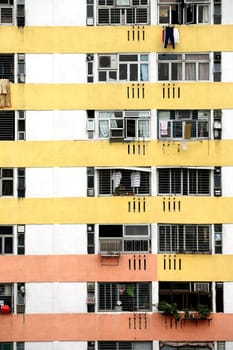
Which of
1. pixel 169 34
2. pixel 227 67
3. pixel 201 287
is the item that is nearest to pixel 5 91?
pixel 169 34

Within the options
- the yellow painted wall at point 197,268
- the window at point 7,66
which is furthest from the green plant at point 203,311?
the window at point 7,66

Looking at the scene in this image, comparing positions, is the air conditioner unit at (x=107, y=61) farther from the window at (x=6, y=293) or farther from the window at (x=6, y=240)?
the window at (x=6, y=293)

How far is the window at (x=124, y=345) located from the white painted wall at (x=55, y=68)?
598 cm

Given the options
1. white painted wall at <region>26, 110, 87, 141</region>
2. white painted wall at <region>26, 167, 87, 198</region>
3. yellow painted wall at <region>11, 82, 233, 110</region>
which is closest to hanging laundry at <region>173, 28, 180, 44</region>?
yellow painted wall at <region>11, 82, 233, 110</region>

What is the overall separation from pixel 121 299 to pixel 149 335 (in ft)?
3.31

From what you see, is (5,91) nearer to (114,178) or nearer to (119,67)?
(119,67)

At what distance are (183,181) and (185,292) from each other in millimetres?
2524

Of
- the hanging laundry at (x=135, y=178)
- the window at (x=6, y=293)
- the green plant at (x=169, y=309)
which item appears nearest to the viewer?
the green plant at (x=169, y=309)

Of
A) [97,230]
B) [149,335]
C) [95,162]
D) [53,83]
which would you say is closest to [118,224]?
[97,230]

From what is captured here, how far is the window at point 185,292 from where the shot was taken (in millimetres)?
11453

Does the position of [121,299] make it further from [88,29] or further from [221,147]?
[88,29]

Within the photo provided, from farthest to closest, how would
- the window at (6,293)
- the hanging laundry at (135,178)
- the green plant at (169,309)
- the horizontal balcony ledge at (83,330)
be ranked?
the hanging laundry at (135,178) < the window at (6,293) < the horizontal balcony ledge at (83,330) < the green plant at (169,309)

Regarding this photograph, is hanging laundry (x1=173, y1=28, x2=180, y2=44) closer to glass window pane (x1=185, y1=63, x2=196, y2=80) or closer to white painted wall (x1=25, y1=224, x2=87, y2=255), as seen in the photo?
glass window pane (x1=185, y1=63, x2=196, y2=80)

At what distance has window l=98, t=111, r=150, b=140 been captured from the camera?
37.9ft
